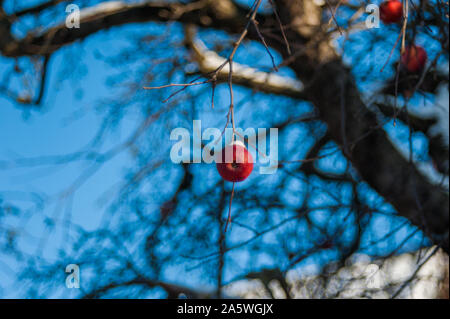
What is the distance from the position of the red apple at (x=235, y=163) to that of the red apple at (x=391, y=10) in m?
0.82

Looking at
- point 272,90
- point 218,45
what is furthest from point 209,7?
point 272,90

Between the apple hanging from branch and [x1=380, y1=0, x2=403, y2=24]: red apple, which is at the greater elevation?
[x1=380, y1=0, x2=403, y2=24]: red apple

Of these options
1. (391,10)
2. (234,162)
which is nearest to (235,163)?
(234,162)

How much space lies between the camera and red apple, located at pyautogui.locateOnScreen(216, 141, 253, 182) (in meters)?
1.15

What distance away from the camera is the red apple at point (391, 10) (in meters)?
1.51

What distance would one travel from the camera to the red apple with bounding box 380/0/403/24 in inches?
59.6

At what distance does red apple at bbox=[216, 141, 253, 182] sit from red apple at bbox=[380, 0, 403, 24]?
2.70 ft

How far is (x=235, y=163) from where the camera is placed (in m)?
1.16

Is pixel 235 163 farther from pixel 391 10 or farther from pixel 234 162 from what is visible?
pixel 391 10

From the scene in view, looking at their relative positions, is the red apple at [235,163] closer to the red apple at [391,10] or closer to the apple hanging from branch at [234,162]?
the apple hanging from branch at [234,162]

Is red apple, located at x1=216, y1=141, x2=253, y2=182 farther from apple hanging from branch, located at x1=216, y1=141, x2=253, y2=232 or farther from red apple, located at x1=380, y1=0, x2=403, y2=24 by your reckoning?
red apple, located at x1=380, y1=0, x2=403, y2=24

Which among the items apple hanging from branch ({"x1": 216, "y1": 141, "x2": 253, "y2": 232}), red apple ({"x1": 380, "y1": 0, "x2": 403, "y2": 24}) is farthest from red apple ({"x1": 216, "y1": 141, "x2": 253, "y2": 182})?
red apple ({"x1": 380, "y1": 0, "x2": 403, "y2": 24})

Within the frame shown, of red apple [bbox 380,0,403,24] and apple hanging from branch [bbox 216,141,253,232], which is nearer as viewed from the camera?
apple hanging from branch [bbox 216,141,253,232]
